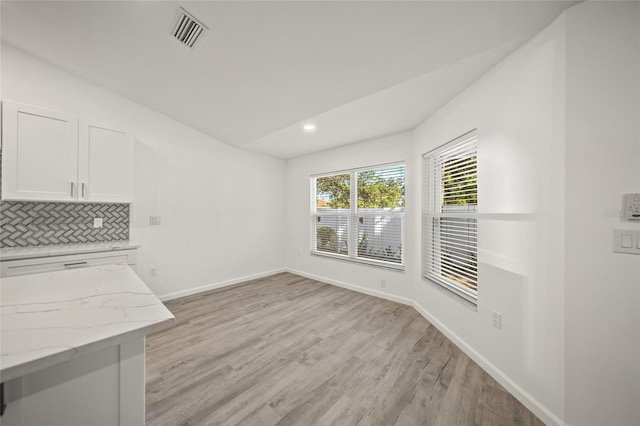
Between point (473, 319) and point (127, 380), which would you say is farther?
point (473, 319)

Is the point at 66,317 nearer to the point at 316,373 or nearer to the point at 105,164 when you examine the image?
the point at 316,373

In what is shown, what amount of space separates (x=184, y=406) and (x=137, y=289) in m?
1.05

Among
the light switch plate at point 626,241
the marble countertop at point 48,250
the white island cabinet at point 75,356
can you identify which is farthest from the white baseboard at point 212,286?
the light switch plate at point 626,241

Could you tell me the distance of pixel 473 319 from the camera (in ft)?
6.89

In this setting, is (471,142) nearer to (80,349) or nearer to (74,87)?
(80,349)

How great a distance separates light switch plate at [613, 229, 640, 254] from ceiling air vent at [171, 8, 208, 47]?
2.99 meters

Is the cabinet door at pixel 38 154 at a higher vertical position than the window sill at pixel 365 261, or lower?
higher

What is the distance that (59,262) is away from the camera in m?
2.20

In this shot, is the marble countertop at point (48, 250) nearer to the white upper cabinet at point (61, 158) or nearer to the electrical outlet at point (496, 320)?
the white upper cabinet at point (61, 158)

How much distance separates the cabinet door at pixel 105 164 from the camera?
2.49 metres

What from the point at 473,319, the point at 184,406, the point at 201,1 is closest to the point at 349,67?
the point at 201,1

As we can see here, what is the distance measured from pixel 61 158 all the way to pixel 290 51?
2.49 meters

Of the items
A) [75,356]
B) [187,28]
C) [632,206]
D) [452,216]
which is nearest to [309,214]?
[452,216]

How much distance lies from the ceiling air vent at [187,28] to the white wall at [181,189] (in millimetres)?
1710
